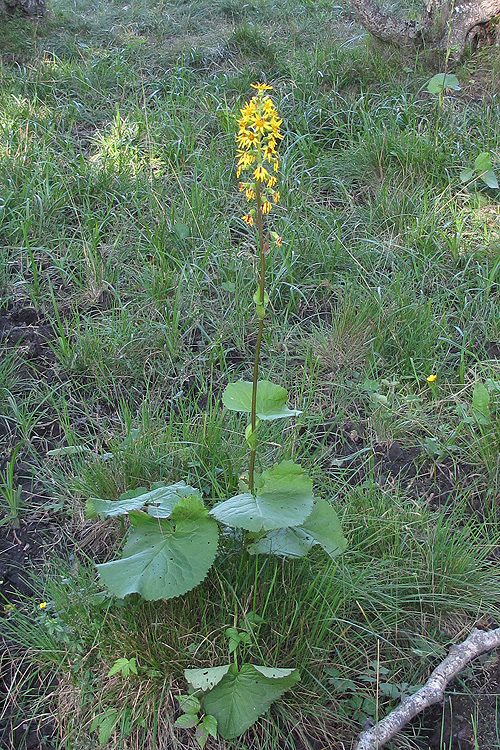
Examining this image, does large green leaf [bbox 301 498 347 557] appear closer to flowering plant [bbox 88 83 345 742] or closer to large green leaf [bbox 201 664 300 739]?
flowering plant [bbox 88 83 345 742]

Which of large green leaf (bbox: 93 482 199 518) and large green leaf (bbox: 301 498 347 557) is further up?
large green leaf (bbox: 93 482 199 518)

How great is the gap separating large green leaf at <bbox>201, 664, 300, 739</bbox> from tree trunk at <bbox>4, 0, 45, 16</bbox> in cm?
517

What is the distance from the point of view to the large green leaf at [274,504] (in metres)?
1.53

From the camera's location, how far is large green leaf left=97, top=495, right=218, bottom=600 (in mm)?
1525

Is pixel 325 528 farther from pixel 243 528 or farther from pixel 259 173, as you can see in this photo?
pixel 259 173

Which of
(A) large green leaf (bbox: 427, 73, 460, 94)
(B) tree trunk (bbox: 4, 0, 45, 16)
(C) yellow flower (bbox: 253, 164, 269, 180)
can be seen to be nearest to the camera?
(C) yellow flower (bbox: 253, 164, 269, 180)

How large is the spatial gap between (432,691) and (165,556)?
2.50ft

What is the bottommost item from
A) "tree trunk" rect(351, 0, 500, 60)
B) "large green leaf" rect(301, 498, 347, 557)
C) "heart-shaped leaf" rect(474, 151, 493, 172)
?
"large green leaf" rect(301, 498, 347, 557)

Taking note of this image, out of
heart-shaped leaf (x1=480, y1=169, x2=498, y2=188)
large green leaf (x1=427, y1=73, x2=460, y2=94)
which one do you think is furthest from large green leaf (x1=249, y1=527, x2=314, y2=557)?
large green leaf (x1=427, y1=73, x2=460, y2=94)

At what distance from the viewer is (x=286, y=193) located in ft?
11.0

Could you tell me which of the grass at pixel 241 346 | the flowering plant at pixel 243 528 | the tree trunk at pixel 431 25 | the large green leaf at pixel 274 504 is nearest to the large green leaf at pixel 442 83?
the grass at pixel 241 346

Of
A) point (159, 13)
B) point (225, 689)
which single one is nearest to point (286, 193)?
point (225, 689)

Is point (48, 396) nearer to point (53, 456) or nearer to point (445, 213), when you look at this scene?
point (53, 456)

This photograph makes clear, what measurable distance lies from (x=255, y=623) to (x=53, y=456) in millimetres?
1058
